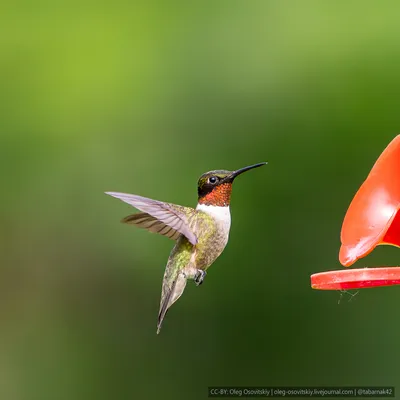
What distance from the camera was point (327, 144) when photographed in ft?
15.7

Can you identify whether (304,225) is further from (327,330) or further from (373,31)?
(373,31)

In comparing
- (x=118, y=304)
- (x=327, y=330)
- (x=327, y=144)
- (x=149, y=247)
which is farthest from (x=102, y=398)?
(x=327, y=144)

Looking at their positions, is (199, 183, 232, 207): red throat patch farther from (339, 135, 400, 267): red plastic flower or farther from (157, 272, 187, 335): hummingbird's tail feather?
(339, 135, 400, 267): red plastic flower

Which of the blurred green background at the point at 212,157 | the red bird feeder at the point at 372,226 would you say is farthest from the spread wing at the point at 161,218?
the blurred green background at the point at 212,157

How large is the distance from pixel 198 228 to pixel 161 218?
299 millimetres

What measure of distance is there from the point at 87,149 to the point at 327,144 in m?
1.38

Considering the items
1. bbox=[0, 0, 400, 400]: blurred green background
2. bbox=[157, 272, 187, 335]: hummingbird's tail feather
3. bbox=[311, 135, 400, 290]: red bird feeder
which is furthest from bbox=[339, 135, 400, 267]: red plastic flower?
bbox=[0, 0, 400, 400]: blurred green background

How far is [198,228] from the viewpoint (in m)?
3.21

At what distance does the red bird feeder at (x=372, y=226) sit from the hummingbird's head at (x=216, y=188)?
645 mm

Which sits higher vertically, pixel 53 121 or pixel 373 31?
pixel 373 31

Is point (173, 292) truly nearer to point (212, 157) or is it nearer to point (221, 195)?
point (221, 195)

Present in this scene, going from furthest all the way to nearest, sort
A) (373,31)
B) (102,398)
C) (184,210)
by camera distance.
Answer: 1. (102,398)
2. (373,31)
3. (184,210)

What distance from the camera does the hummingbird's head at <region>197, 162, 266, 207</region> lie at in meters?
3.13

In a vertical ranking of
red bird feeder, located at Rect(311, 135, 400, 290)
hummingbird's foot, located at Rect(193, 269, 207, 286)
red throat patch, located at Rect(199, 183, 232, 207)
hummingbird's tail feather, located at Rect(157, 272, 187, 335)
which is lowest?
hummingbird's tail feather, located at Rect(157, 272, 187, 335)
